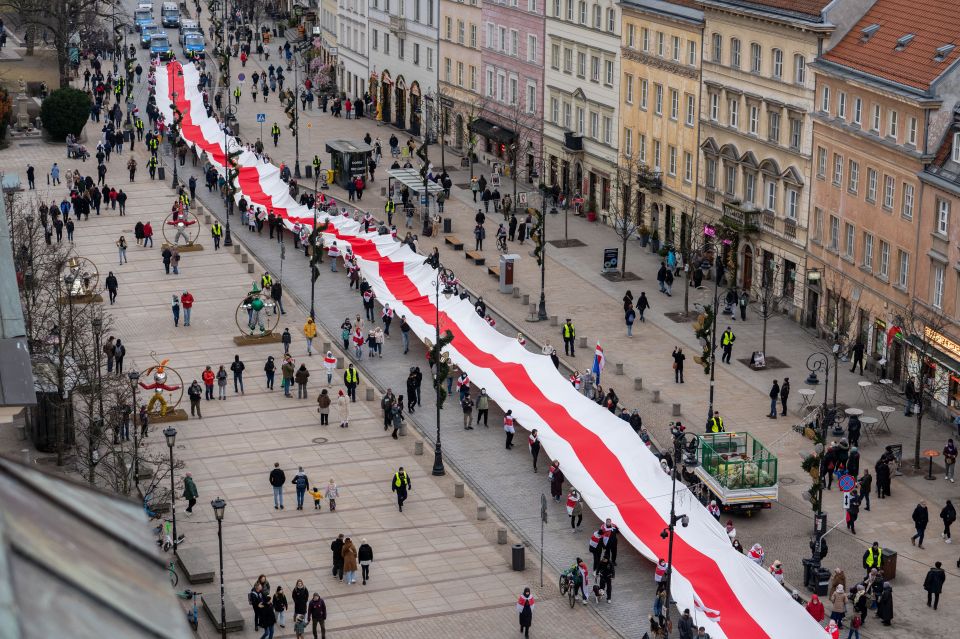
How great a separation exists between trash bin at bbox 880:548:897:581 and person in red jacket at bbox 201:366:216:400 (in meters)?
24.8

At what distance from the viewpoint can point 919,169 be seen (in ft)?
188

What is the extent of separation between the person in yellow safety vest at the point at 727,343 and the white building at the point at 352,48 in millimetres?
64600

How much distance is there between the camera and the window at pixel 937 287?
184 feet

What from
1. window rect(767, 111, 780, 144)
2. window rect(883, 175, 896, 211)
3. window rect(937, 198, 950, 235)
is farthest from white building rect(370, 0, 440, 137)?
window rect(937, 198, 950, 235)

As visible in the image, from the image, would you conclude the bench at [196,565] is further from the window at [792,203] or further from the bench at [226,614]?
the window at [792,203]

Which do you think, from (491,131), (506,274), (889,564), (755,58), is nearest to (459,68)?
(491,131)

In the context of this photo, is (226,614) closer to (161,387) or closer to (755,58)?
(161,387)

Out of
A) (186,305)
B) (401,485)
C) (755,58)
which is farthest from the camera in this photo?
(755,58)

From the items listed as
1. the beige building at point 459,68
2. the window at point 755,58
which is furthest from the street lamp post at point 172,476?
the beige building at point 459,68

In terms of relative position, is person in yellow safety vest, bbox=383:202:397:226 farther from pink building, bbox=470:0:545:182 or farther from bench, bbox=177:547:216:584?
bench, bbox=177:547:216:584

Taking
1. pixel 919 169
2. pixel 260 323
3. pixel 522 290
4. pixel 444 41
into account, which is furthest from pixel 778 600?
pixel 444 41

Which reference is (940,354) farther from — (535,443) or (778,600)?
(778,600)

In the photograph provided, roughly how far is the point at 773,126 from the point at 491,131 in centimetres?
3095

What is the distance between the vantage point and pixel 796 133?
67.4m
